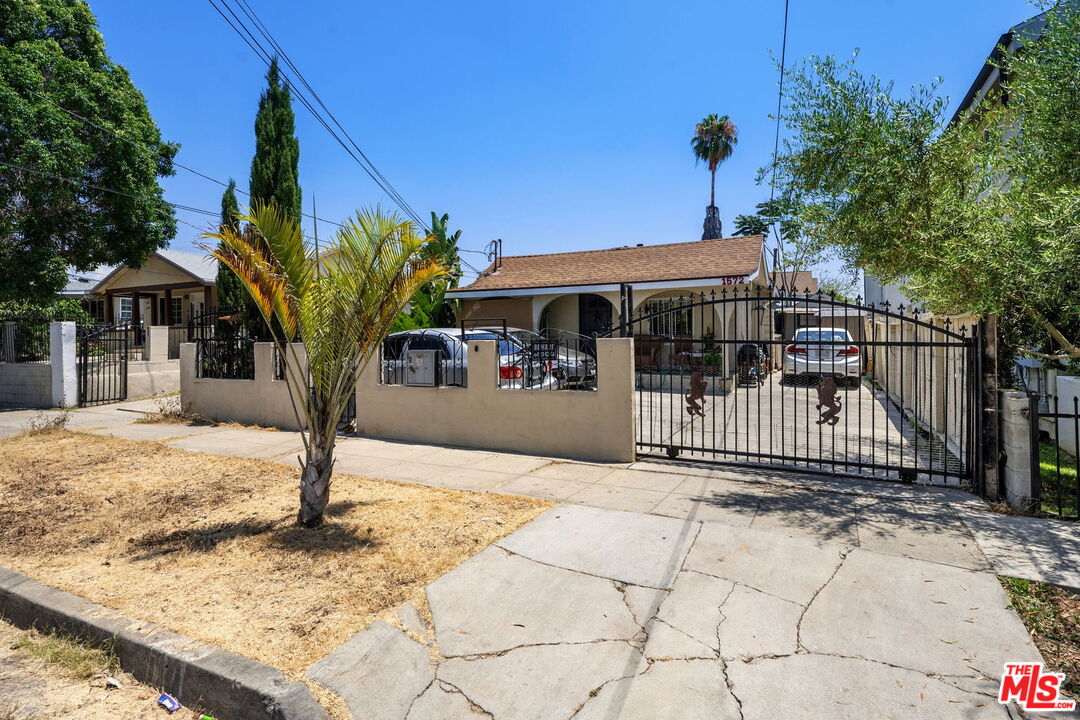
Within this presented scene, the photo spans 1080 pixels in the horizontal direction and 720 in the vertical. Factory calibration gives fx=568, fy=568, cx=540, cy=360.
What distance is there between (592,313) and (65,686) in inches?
689

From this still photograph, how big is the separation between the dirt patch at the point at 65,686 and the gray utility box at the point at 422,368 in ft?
19.6

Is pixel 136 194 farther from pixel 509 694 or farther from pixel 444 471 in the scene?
pixel 509 694

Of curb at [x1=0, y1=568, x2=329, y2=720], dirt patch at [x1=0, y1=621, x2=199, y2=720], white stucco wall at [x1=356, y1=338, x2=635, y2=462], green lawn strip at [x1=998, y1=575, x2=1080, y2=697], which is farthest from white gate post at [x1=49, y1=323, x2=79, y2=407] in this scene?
green lawn strip at [x1=998, y1=575, x2=1080, y2=697]

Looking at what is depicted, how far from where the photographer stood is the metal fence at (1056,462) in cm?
518

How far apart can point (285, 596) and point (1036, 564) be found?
5.37 m

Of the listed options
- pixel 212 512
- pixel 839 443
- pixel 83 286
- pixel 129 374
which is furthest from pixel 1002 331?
pixel 83 286

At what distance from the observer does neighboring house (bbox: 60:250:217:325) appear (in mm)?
23312

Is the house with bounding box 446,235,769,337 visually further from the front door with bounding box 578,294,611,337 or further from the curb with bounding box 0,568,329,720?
the curb with bounding box 0,568,329,720

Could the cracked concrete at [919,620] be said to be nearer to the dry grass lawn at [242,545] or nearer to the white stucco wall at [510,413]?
the dry grass lawn at [242,545]

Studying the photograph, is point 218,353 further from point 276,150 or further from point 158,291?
point 158,291

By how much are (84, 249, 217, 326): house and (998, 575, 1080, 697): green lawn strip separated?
25243 millimetres

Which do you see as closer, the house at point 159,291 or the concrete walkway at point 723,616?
the concrete walkway at point 723,616

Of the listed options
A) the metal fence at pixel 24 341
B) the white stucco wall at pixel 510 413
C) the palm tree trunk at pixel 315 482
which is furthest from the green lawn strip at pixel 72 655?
the metal fence at pixel 24 341

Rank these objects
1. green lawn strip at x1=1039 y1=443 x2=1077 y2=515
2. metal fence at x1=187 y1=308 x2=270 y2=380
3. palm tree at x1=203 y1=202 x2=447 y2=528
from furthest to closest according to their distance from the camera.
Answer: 1. metal fence at x1=187 y1=308 x2=270 y2=380
2. green lawn strip at x1=1039 y1=443 x2=1077 y2=515
3. palm tree at x1=203 y1=202 x2=447 y2=528
